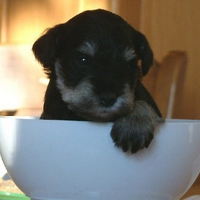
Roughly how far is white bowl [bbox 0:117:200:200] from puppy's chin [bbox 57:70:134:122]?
139mm

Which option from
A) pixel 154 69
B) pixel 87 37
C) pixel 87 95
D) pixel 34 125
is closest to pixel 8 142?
pixel 34 125

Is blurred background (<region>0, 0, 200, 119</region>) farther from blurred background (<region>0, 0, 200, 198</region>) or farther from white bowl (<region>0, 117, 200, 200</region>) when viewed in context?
white bowl (<region>0, 117, 200, 200</region>)

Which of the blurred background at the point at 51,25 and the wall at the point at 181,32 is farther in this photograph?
the wall at the point at 181,32

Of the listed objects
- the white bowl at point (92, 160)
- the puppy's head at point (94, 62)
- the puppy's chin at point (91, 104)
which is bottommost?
the white bowl at point (92, 160)

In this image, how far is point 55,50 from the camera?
1177 mm

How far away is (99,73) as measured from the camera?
3.30ft

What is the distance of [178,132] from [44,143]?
20 cm

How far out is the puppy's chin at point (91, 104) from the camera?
0.92m

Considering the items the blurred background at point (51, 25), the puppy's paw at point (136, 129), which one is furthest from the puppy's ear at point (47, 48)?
the blurred background at point (51, 25)

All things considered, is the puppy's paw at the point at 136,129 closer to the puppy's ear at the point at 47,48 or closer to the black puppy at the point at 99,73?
the black puppy at the point at 99,73

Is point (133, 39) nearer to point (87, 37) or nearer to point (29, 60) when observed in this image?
point (87, 37)

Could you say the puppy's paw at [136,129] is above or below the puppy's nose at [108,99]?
below

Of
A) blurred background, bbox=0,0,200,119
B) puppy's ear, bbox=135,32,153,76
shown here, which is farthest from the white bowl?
blurred background, bbox=0,0,200,119

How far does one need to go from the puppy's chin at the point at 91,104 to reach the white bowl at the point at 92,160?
139mm
